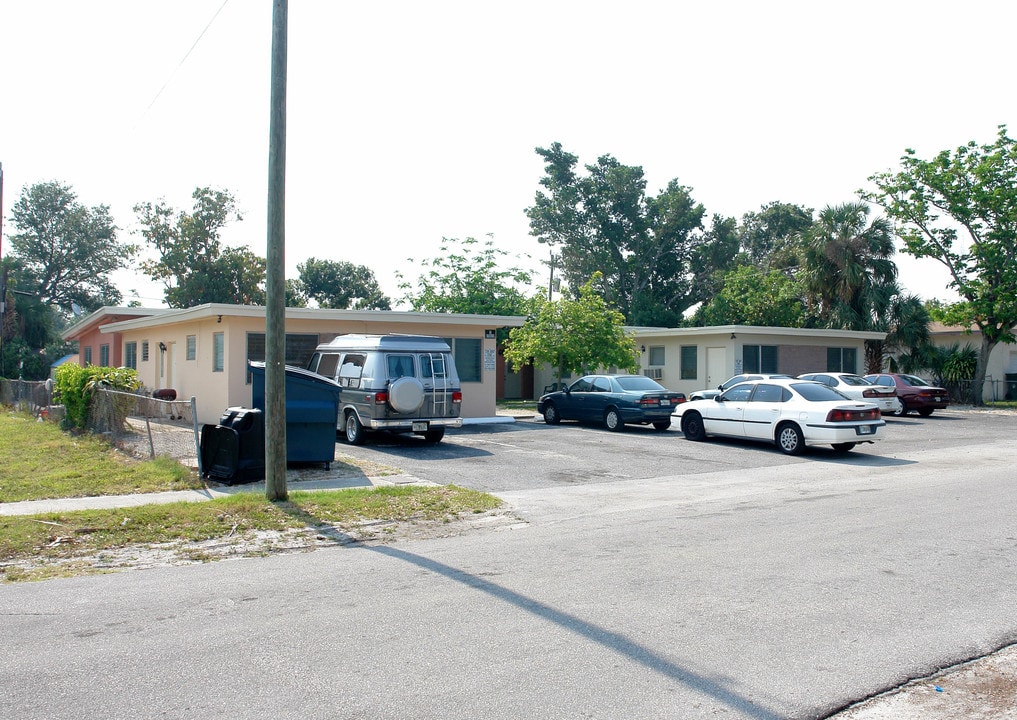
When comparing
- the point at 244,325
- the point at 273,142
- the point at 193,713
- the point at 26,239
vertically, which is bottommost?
the point at 193,713

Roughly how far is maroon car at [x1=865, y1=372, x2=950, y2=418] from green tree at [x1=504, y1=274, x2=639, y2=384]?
842 centimetres

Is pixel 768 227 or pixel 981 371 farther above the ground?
pixel 768 227

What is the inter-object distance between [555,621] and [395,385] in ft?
35.3

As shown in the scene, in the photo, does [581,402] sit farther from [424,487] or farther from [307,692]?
[307,692]

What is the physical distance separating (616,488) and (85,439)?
11.2 m

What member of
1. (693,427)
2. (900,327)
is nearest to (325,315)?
(693,427)

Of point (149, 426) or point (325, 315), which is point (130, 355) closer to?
point (325, 315)

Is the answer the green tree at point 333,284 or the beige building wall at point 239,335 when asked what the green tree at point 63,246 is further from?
the beige building wall at point 239,335

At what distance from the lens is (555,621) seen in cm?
571

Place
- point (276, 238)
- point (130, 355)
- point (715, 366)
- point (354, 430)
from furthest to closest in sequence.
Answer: point (715, 366), point (130, 355), point (354, 430), point (276, 238)

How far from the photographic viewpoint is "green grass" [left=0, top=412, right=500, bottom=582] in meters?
8.02

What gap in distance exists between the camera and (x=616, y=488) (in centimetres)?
1229

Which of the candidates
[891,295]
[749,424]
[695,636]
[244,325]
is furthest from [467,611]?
[891,295]

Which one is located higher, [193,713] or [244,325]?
[244,325]
